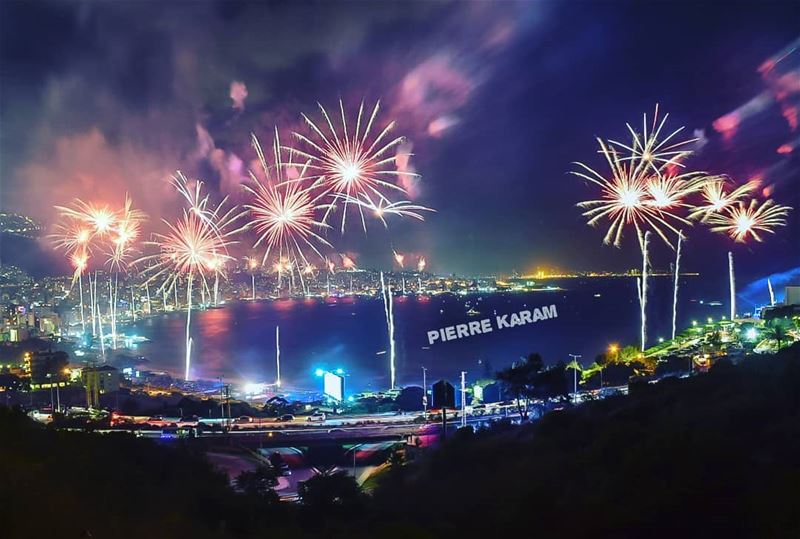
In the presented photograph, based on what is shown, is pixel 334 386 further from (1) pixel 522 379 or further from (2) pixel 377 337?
(2) pixel 377 337

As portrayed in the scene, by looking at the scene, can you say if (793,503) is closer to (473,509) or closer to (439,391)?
(473,509)

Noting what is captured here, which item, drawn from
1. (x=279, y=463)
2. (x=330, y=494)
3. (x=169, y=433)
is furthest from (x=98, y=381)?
(x=330, y=494)

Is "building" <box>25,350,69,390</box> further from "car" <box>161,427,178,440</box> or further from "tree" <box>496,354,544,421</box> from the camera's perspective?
"tree" <box>496,354,544,421</box>

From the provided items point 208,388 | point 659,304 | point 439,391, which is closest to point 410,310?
point 659,304

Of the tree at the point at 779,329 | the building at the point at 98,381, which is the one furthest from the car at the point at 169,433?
the tree at the point at 779,329

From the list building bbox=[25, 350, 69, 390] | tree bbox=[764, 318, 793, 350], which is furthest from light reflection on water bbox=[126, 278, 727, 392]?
tree bbox=[764, 318, 793, 350]
